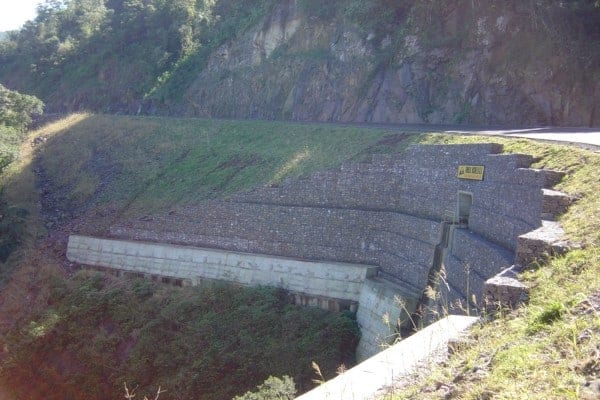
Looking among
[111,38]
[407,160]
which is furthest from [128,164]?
[111,38]

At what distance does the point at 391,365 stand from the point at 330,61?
2377 cm

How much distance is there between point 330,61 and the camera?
29.1 m

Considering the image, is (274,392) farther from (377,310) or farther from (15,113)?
(15,113)

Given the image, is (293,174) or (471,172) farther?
(293,174)

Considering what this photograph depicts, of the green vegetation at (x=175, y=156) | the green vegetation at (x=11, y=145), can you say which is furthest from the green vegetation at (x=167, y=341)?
the green vegetation at (x=175, y=156)

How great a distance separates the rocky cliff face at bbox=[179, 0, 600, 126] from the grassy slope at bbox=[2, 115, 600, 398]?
12.4 feet

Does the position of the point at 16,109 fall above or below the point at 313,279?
above

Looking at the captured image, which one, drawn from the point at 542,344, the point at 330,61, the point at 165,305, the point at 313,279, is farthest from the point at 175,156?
the point at 542,344

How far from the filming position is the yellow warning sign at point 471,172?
14.0 metres

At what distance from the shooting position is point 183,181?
23.8m

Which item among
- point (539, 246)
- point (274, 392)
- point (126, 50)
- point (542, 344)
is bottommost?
point (274, 392)

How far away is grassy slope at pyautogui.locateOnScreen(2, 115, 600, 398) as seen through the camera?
535cm

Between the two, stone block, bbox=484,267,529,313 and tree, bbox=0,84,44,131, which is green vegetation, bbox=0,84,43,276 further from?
stone block, bbox=484,267,529,313

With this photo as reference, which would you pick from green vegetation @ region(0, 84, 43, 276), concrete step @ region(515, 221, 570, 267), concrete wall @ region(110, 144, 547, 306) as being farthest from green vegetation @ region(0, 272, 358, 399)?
concrete step @ region(515, 221, 570, 267)
